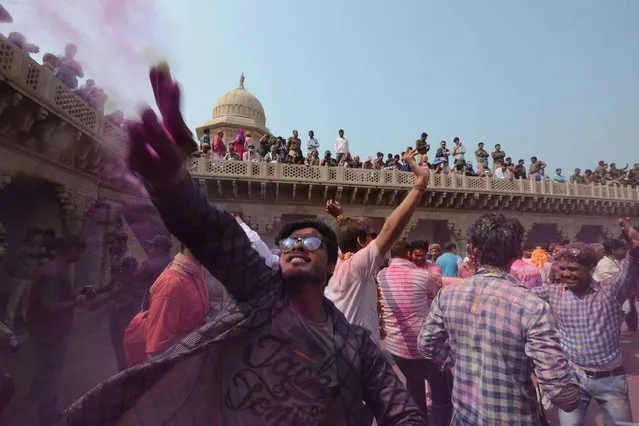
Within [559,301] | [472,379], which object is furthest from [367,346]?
[559,301]

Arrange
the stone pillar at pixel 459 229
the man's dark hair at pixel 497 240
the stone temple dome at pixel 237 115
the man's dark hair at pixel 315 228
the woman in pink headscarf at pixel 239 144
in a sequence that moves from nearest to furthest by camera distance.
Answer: the man's dark hair at pixel 315 228, the man's dark hair at pixel 497 240, the woman in pink headscarf at pixel 239 144, the stone pillar at pixel 459 229, the stone temple dome at pixel 237 115

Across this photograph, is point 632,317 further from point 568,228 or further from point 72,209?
point 568,228

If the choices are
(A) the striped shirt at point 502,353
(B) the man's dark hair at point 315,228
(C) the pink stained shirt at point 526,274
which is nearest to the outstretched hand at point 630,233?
(A) the striped shirt at point 502,353

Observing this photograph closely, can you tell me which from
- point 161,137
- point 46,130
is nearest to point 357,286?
point 161,137

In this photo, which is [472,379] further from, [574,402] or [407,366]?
[407,366]

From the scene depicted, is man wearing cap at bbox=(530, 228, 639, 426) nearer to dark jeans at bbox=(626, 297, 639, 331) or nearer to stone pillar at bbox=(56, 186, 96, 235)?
dark jeans at bbox=(626, 297, 639, 331)

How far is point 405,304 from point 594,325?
1.26 metres

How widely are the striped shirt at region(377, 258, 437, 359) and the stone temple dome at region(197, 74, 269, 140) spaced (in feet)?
82.7

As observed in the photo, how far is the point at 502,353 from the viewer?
1787 mm

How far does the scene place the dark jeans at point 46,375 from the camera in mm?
3389

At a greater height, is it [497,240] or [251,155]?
[251,155]

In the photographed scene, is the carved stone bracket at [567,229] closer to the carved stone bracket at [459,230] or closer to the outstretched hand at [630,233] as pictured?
the carved stone bracket at [459,230]

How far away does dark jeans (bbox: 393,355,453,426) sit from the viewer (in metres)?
3.05

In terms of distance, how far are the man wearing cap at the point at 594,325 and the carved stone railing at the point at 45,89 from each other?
5773 millimetres
